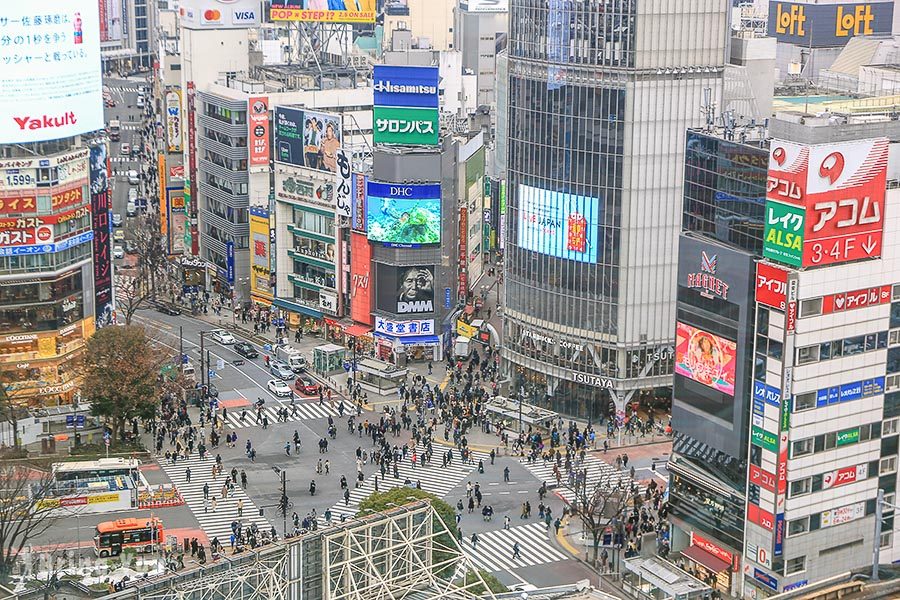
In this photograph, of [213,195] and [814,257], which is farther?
[213,195]

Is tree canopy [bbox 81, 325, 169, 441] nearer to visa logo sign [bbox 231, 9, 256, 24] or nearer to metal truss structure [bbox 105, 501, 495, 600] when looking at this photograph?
metal truss structure [bbox 105, 501, 495, 600]

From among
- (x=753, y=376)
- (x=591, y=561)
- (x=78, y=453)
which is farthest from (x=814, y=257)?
(x=78, y=453)

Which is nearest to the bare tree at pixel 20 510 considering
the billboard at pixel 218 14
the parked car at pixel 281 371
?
the parked car at pixel 281 371

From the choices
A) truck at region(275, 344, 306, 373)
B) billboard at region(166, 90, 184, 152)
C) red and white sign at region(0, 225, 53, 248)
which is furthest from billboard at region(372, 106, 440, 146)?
billboard at region(166, 90, 184, 152)

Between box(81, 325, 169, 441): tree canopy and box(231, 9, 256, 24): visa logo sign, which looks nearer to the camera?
box(81, 325, 169, 441): tree canopy

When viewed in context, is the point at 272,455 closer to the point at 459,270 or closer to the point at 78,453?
the point at 78,453

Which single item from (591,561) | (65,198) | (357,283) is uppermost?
(65,198)
